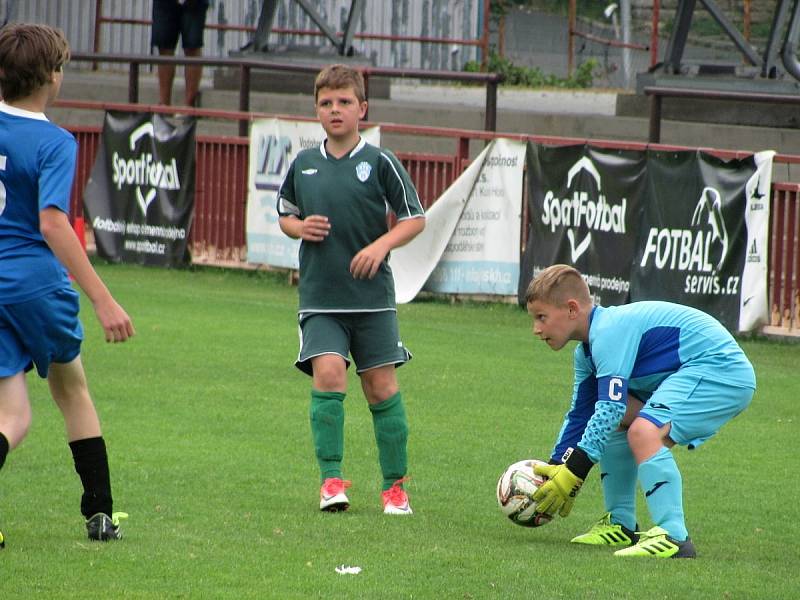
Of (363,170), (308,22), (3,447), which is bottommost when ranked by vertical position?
(3,447)

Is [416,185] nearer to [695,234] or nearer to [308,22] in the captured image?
[695,234]

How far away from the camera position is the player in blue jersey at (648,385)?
5430 millimetres

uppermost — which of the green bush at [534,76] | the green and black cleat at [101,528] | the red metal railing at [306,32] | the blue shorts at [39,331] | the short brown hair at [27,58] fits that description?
the red metal railing at [306,32]

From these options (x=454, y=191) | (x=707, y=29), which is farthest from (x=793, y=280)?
(x=707, y=29)

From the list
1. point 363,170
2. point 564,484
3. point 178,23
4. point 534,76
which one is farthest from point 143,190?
point 534,76

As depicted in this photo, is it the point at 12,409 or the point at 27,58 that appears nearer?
the point at 27,58

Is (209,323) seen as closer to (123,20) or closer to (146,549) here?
(146,549)

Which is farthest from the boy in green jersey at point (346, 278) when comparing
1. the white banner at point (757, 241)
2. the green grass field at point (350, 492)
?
the white banner at point (757, 241)

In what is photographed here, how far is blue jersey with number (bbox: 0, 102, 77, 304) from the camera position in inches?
194

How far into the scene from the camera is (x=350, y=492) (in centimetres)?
673

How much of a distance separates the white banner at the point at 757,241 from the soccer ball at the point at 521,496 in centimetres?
662

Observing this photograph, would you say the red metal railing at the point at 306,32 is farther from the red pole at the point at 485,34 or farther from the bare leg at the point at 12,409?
the bare leg at the point at 12,409

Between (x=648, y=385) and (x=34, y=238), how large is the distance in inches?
92.7

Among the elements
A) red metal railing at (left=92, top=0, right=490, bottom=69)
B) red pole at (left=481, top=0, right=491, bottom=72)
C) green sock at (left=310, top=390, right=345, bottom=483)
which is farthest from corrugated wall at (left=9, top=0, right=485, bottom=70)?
green sock at (left=310, top=390, right=345, bottom=483)
